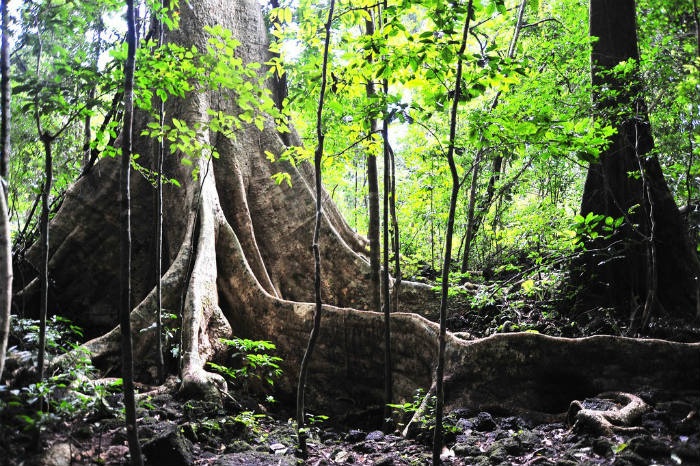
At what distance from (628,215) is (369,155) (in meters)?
3.60

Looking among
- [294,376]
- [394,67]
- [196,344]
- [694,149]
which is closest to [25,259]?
[196,344]

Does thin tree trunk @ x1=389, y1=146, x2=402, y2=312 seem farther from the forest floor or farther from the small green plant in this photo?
the small green plant

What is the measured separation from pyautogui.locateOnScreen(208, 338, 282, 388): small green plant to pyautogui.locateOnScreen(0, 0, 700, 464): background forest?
0.14 feet

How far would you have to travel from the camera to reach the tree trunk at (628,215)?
6.42 m

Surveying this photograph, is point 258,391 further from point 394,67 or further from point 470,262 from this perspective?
point 470,262

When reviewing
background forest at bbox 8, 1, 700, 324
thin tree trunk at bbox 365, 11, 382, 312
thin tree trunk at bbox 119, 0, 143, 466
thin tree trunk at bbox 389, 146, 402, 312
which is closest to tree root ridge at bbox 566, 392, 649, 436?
background forest at bbox 8, 1, 700, 324

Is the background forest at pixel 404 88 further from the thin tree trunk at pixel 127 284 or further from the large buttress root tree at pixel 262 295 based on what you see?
the large buttress root tree at pixel 262 295

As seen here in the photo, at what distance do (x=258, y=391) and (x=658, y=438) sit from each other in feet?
15.9

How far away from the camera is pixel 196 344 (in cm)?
631

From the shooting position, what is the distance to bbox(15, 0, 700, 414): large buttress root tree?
539 centimetres

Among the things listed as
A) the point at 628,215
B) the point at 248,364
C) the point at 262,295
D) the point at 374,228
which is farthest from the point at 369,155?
the point at 628,215

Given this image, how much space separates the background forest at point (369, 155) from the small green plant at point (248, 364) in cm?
4

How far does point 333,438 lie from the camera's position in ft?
19.3

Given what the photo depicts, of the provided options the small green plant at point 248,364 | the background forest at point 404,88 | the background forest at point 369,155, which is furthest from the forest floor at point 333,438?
the background forest at point 404,88
